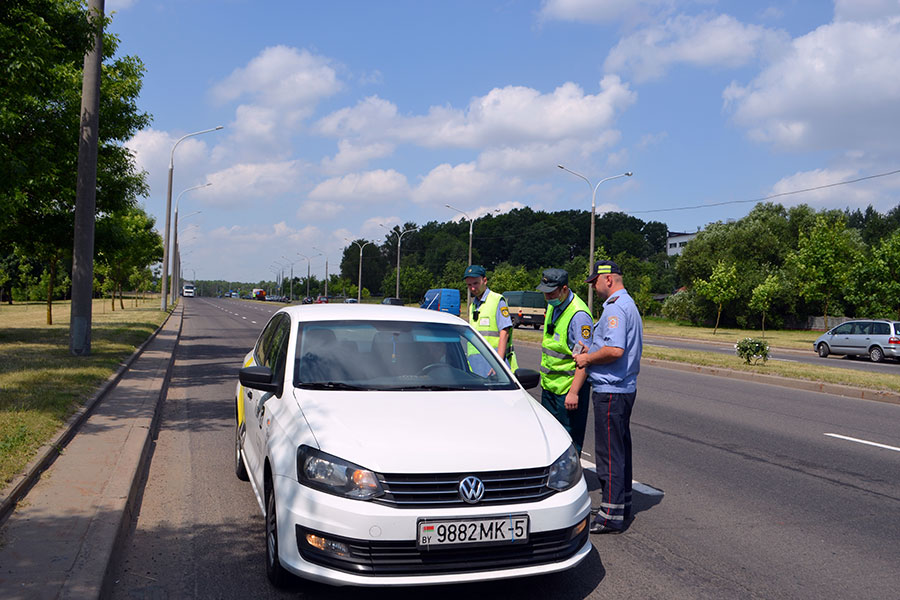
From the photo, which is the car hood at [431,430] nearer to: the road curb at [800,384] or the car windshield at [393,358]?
the car windshield at [393,358]

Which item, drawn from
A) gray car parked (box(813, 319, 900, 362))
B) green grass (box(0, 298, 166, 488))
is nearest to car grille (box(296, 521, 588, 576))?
green grass (box(0, 298, 166, 488))

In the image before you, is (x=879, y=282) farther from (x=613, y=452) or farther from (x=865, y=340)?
(x=613, y=452)

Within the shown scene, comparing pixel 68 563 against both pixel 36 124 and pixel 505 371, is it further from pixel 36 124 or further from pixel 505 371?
pixel 36 124

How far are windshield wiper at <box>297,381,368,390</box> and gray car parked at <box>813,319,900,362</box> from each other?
25.8 metres

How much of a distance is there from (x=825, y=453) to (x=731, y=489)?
245 cm

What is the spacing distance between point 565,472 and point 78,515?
3.21 meters

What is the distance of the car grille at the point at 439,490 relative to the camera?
3465 mm

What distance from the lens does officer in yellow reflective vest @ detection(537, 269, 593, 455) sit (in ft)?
17.9

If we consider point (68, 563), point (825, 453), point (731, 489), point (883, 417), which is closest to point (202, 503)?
point (68, 563)

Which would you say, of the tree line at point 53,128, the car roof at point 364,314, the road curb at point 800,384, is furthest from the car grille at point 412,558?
the road curb at point 800,384

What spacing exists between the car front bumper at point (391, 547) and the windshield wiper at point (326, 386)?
852 millimetres

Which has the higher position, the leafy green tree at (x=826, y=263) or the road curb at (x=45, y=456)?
the leafy green tree at (x=826, y=263)

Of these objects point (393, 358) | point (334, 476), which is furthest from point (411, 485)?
point (393, 358)

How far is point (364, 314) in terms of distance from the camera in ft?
17.5
